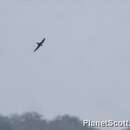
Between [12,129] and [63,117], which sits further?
[63,117]

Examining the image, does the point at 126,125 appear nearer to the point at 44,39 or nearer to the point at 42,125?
the point at 44,39

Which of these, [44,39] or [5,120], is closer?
[44,39]

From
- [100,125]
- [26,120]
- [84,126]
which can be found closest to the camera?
[100,125]

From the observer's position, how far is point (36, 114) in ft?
373

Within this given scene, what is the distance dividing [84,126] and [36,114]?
11.7 meters

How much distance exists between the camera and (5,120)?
351 feet

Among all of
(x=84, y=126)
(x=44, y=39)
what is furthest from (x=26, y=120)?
(x=44, y=39)

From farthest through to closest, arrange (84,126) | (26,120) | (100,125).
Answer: (26,120), (84,126), (100,125)

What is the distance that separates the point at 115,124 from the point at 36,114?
21180mm

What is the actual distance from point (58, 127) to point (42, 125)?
47.6 inches

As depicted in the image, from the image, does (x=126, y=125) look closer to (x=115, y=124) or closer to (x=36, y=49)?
(x=115, y=124)

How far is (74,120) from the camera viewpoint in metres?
112

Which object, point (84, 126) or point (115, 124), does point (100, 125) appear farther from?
point (84, 126)

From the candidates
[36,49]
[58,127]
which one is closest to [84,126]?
[58,127]
